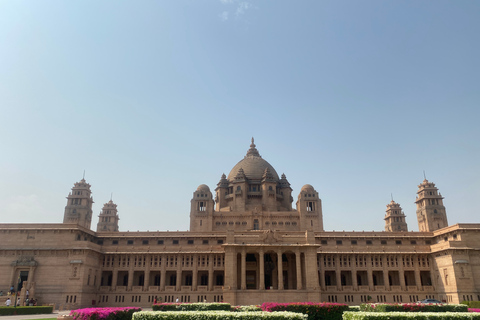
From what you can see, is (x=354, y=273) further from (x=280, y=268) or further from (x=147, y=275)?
(x=147, y=275)

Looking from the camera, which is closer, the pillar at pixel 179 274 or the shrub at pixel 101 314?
the shrub at pixel 101 314

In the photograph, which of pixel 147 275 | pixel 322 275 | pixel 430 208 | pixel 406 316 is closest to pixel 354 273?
pixel 322 275

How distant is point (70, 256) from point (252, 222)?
109 ft

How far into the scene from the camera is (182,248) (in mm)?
61906

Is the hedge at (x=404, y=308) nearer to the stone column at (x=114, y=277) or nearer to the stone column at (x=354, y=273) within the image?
the stone column at (x=354, y=273)

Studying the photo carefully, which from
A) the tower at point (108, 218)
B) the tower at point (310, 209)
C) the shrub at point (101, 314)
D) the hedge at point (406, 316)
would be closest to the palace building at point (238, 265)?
the tower at point (310, 209)

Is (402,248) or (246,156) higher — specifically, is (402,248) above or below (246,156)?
below

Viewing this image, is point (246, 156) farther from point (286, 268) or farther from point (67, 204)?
point (67, 204)

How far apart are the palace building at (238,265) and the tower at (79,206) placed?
839 inches

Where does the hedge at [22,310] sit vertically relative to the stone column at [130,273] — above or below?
below

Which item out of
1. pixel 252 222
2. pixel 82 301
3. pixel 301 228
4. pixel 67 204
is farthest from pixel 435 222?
pixel 67 204

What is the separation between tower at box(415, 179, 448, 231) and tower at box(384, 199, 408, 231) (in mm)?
8878

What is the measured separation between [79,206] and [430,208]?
8099 cm

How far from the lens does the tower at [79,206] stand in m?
82.5
